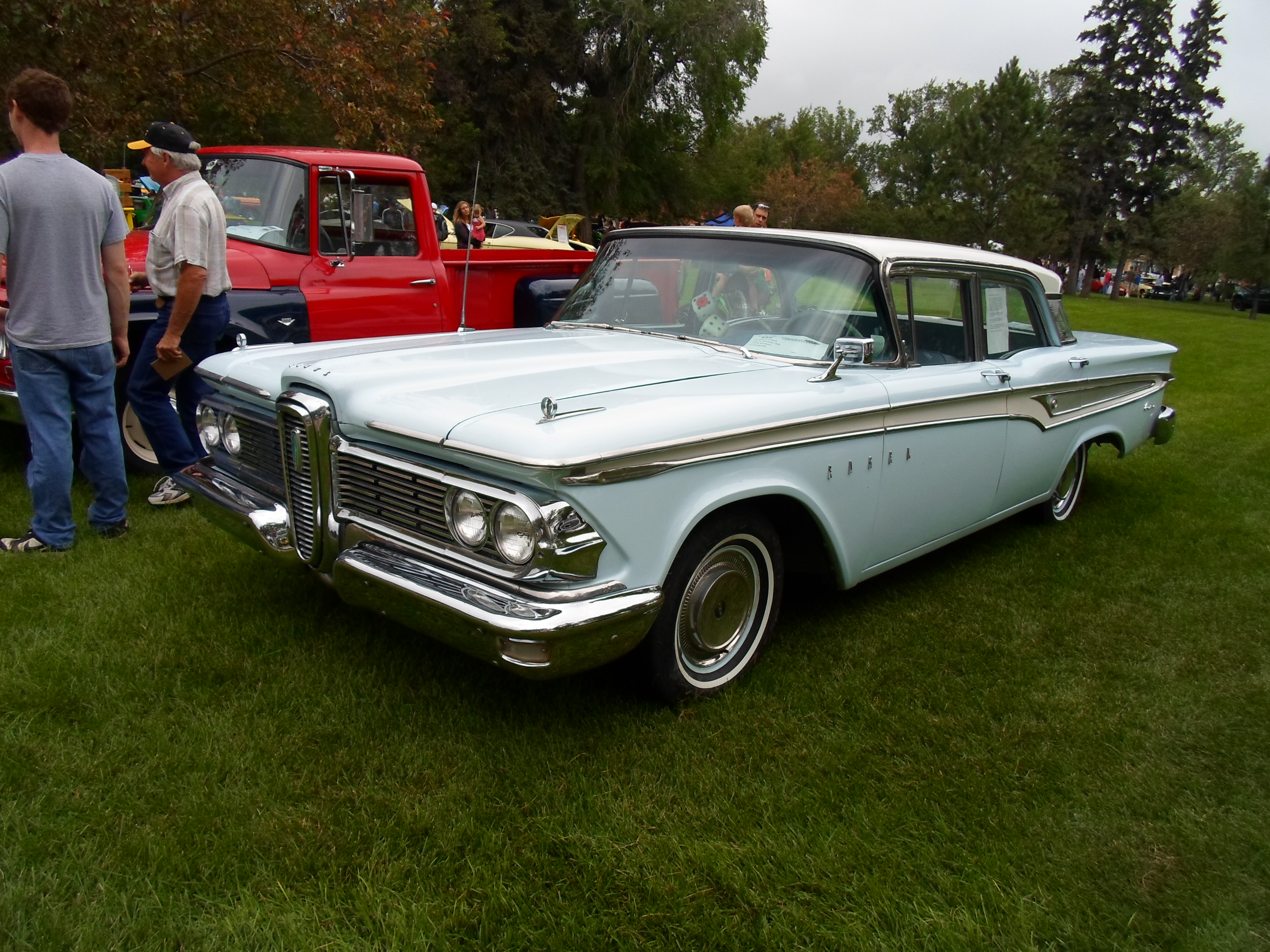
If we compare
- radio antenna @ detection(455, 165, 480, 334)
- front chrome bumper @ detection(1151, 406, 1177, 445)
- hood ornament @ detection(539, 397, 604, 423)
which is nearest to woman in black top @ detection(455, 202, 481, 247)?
radio antenna @ detection(455, 165, 480, 334)

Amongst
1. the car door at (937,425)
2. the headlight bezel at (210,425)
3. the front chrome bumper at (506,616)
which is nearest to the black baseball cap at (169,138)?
the headlight bezel at (210,425)

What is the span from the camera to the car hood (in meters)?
2.71

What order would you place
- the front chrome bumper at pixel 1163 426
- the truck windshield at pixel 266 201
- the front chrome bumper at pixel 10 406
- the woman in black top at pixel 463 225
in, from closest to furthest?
1. the front chrome bumper at pixel 10 406
2. the truck windshield at pixel 266 201
3. the front chrome bumper at pixel 1163 426
4. the woman in black top at pixel 463 225

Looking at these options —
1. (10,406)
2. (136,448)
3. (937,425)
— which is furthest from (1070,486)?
(10,406)

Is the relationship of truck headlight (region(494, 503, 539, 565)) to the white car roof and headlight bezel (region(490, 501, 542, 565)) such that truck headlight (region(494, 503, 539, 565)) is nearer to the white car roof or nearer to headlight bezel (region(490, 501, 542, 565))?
headlight bezel (region(490, 501, 542, 565))

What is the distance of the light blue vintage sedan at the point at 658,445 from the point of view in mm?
2525

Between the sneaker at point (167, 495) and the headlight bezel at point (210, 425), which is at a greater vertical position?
the headlight bezel at point (210, 425)

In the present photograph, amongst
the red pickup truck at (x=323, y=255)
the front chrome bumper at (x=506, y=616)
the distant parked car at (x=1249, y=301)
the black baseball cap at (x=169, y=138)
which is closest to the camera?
the front chrome bumper at (x=506, y=616)

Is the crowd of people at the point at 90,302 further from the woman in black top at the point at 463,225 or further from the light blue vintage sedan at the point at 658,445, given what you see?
the woman in black top at the point at 463,225

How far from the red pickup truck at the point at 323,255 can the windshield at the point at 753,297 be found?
2155 millimetres

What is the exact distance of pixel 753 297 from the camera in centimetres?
383

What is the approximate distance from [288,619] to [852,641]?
7.30 feet

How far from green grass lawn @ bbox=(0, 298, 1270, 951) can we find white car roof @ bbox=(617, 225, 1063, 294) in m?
1.53

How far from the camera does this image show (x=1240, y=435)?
8.55 meters
